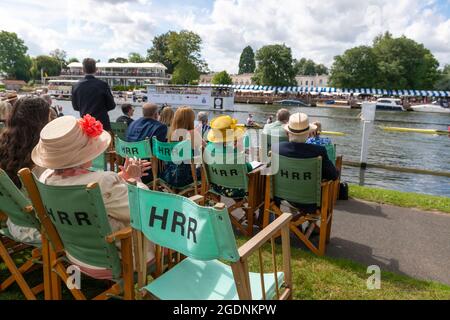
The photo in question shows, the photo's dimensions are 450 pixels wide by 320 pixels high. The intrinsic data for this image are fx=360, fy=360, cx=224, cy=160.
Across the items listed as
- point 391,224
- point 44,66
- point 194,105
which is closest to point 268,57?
point 194,105

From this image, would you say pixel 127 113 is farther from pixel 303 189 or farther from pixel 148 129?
pixel 303 189

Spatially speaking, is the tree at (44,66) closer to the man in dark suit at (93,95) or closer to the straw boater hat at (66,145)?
the man in dark suit at (93,95)

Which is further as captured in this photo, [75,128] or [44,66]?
[44,66]

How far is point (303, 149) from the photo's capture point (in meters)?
4.19

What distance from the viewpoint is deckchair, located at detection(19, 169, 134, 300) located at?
2.20 m

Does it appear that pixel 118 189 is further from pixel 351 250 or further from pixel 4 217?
pixel 351 250

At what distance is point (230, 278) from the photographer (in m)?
2.50

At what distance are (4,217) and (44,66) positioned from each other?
446 feet

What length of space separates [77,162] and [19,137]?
38.3 inches

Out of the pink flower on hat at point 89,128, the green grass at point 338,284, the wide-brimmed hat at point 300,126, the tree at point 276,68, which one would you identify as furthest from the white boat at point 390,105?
the pink flower on hat at point 89,128

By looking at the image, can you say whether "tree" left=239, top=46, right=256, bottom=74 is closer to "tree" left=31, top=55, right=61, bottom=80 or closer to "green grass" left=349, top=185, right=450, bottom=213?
"tree" left=31, top=55, right=61, bottom=80

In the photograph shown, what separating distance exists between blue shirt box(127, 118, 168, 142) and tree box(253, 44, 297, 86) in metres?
82.4

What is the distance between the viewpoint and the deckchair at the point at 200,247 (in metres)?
1.92

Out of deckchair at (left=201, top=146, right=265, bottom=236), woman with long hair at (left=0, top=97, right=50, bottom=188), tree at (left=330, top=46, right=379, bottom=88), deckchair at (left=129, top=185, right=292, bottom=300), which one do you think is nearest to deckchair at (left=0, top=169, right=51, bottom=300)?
woman with long hair at (left=0, top=97, right=50, bottom=188)
